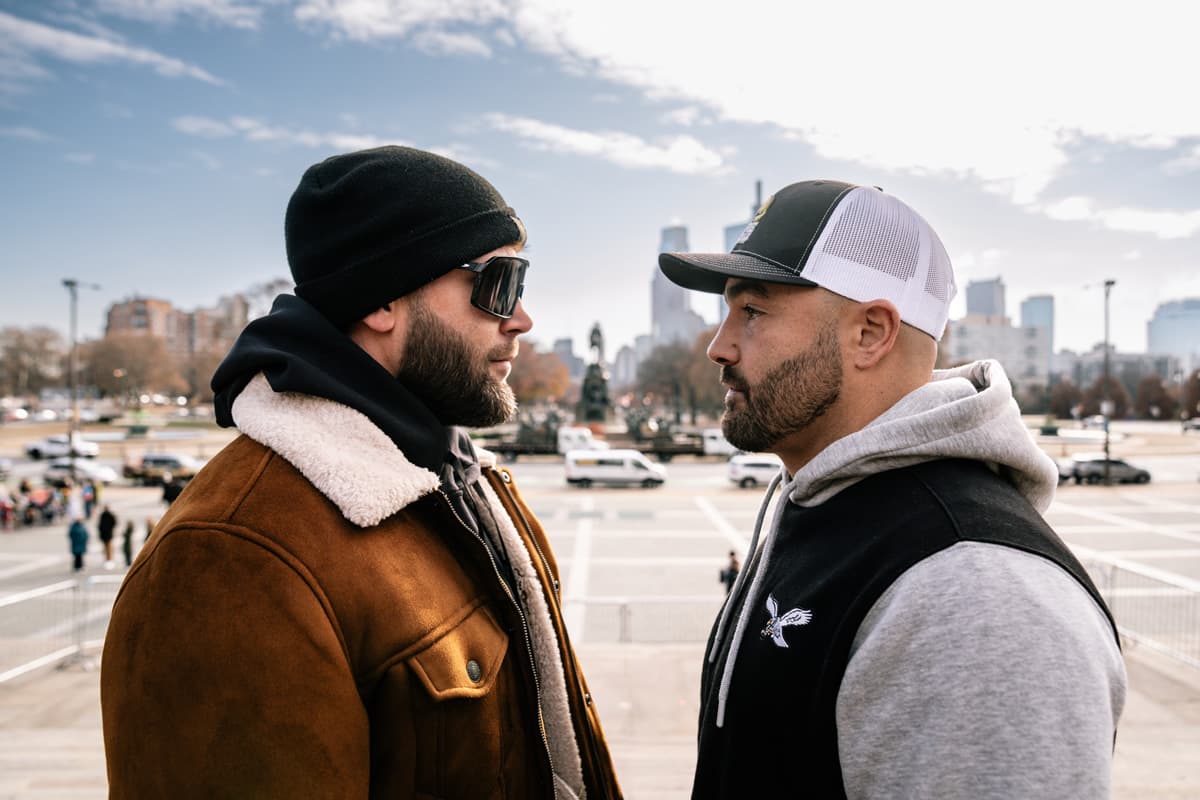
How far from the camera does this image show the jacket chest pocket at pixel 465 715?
1765 mm

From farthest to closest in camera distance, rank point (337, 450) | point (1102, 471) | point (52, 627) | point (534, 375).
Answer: point (534, 375), point (1102, 471), point (52, 627), point (337, 450)

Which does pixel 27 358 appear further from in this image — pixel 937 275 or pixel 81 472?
pixel 937 275

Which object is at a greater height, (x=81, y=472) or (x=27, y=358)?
(x=27, y=358)

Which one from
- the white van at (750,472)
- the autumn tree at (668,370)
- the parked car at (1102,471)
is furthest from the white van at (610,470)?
the autumn tree at (668,370)

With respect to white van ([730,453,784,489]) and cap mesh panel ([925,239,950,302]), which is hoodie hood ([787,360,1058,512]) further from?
white van ([730,453,784,489])

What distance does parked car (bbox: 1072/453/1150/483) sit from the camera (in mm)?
30453

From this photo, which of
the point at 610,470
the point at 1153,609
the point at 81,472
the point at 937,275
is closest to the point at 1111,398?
the point at 610,470

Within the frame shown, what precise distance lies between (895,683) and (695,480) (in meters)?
30.9

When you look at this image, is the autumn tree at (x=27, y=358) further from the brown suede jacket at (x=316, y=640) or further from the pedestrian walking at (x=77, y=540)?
the brown suede jacket at (x=316, y=640)

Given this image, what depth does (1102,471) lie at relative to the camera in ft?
100

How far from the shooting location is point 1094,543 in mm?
18359

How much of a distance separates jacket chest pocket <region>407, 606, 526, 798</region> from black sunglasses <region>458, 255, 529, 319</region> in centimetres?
92

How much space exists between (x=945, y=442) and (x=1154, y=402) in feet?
392

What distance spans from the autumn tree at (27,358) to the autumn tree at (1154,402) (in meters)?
137
